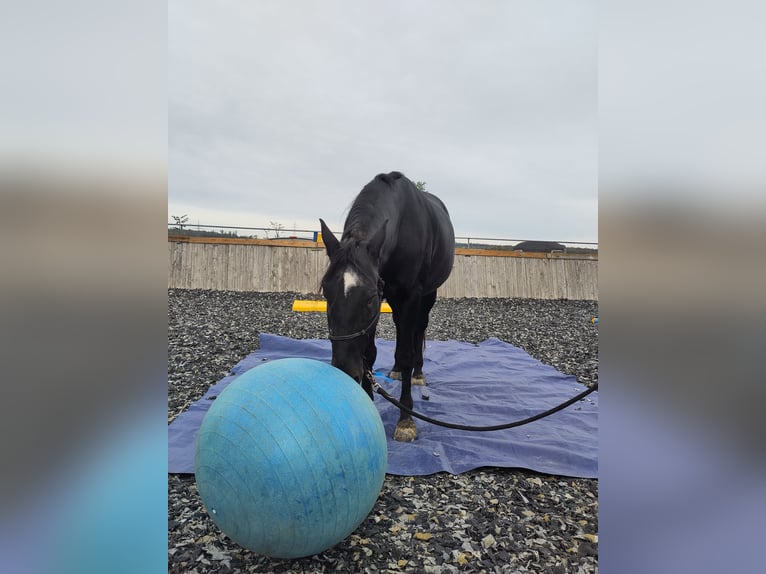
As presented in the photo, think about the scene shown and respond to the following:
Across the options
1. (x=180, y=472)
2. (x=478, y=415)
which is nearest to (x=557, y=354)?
(x=478, y=415)

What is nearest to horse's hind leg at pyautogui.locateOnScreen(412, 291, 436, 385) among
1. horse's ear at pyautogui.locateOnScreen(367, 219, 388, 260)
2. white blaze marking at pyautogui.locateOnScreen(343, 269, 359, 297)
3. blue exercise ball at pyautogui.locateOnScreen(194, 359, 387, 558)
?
horse's ear at pyautogui.locateOnScreen(367, 219, 388, 260)

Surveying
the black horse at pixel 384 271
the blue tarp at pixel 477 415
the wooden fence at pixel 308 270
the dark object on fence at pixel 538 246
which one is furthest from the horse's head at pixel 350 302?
the dark object on fence at pixel 538 246

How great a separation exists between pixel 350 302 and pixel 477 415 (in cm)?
306

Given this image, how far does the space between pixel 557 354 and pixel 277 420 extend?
8.53 meters

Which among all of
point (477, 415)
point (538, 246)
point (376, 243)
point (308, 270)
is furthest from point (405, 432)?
point (538, 246)

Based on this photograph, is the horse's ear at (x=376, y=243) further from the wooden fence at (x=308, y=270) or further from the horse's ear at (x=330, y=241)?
the wooden fence at (x=308, y=270)

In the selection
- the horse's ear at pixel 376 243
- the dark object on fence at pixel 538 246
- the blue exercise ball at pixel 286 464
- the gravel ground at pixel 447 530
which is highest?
the dark object on fence at pixel 538 246

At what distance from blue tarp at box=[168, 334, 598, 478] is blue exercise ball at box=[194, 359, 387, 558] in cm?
150

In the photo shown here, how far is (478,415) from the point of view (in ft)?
16.5

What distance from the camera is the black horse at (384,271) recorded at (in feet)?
9.91

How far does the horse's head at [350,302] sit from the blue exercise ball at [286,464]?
727 millimetres

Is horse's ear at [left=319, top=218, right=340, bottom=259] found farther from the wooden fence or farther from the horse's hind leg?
the wooden fence
